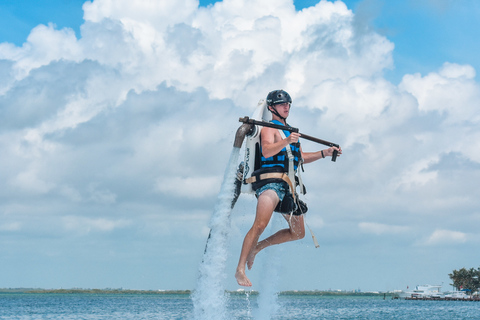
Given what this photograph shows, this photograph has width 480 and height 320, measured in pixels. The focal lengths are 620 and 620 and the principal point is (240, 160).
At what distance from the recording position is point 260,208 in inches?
285

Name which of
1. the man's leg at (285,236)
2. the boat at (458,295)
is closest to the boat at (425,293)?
the boat at (458,295)

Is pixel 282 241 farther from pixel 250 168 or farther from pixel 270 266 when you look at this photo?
pixel 250 168

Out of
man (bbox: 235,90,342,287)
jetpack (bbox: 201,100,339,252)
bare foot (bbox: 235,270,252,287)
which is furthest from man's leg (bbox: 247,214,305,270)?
bare foot (bbox: 235,270,252,287)

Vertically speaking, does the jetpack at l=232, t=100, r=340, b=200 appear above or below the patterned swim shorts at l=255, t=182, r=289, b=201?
above

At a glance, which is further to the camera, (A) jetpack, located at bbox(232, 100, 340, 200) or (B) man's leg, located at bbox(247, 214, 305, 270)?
(B) man's leg, located at bbox(247, 214, 305, 270)

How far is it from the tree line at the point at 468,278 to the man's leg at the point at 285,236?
133184 millimetres

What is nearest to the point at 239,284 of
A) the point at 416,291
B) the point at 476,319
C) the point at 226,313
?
the point at 226,313

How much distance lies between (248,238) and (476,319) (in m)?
55.1

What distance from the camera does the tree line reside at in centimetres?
13050

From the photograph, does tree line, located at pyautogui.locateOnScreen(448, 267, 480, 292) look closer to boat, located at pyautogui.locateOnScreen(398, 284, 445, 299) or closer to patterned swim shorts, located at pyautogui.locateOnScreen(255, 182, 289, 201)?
boat, located at pyautogui.locateOnScreen(398, 284, 445, 299)

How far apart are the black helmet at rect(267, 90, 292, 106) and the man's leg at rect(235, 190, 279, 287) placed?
113 centimetres

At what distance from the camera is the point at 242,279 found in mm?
7152

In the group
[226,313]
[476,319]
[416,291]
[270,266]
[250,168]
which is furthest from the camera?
[416,291]

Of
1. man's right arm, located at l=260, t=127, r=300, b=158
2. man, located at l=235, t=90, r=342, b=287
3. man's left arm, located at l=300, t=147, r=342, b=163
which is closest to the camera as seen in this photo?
man's right arm, located at l=260, t=127, r=300, b=158
